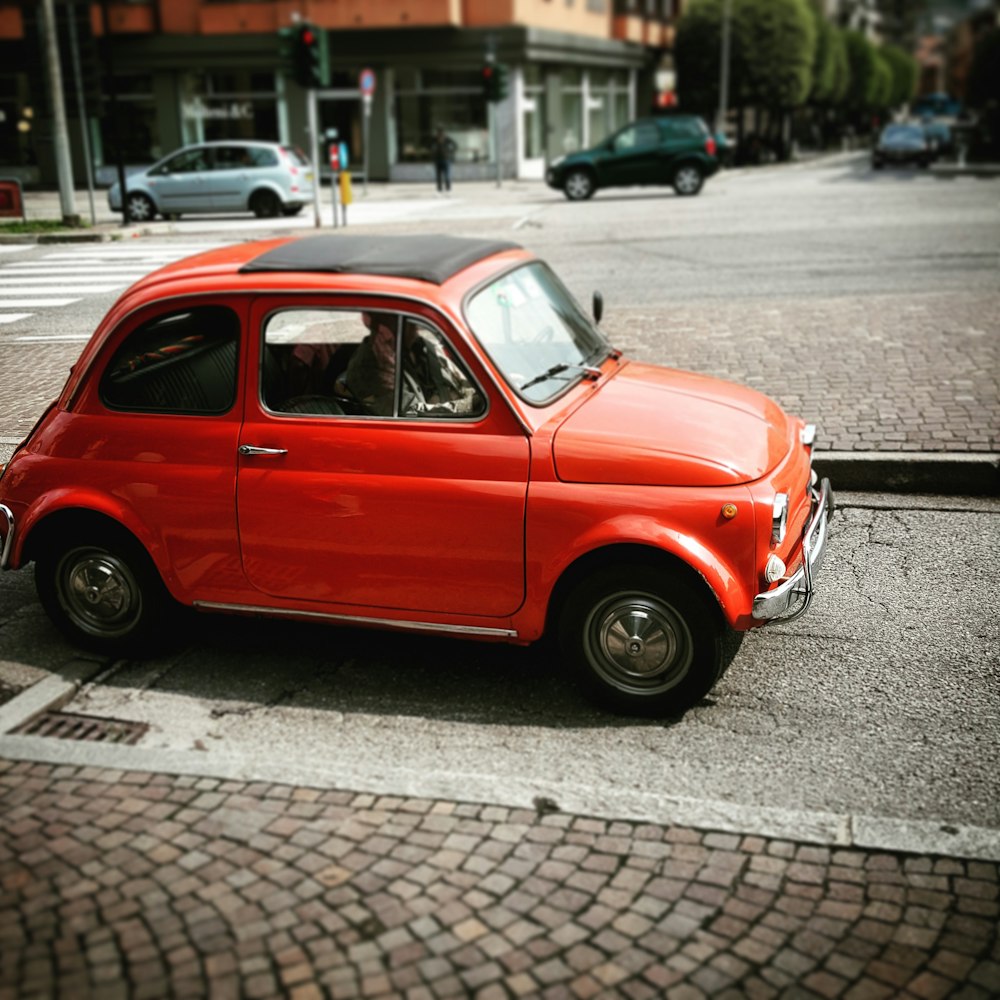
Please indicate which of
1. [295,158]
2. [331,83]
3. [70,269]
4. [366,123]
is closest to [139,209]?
[295,158]

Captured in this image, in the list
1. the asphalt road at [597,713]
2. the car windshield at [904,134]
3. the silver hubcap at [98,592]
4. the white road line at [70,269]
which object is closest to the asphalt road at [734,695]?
the asphalt road at [597,713]

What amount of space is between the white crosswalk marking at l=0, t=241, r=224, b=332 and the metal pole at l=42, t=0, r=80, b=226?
2703 millimetres

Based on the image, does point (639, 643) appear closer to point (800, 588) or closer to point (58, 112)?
point (800, 588)

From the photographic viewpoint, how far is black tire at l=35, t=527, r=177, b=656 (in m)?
5.11

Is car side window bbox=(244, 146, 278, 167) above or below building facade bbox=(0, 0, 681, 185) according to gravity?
below

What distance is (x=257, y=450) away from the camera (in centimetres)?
480

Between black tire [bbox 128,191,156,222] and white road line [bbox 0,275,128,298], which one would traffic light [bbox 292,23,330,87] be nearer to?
black tire [bbox 128,191,156,222]

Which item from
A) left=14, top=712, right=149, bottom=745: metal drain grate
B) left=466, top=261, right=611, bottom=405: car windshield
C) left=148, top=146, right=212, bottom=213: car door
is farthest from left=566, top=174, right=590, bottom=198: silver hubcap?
left=14, top=712, right=149, bottom=745: metal drain grate

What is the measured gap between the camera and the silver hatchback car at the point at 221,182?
953 inches

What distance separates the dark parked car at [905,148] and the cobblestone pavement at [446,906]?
41380 millimetres

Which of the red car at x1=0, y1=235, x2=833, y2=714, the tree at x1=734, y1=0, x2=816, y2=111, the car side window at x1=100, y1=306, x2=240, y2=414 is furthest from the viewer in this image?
the tree at x1=734, y1=0, x2=816, y2=111

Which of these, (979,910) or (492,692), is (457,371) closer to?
(492,692)

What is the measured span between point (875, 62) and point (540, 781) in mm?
87702

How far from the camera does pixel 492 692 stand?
16.1ft
